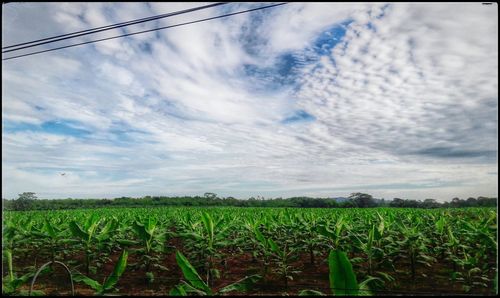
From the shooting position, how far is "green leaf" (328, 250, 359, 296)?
254cm

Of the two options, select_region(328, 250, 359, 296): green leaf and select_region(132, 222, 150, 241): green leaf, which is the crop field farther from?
select_region(328, 250, 359, 296): green leaf

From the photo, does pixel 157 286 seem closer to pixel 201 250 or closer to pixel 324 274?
pixel 201 250

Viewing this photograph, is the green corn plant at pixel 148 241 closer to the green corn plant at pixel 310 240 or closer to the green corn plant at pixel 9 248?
the green corn plant at pixel 9 248

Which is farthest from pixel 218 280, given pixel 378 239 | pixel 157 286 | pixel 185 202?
pixel 185 202

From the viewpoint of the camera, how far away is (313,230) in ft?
20.4

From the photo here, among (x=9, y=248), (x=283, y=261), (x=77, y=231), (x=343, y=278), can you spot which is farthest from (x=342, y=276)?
(x=9, y=248)

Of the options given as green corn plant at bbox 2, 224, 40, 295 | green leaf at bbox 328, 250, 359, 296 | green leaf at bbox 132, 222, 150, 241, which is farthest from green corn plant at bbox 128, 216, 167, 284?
green leaf at bbox 328, 250, 359, 296

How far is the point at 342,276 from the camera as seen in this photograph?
257 centimetres

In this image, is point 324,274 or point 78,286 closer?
point 78,286

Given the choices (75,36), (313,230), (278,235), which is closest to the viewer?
(75,36)

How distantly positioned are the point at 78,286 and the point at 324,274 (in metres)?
3.88

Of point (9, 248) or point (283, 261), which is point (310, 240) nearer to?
point (283, 261)

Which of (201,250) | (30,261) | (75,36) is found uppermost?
(75,36)

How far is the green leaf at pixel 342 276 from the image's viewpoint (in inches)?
100.0
